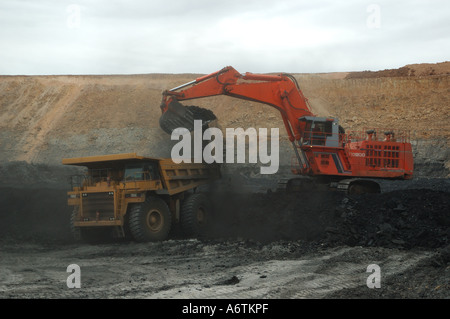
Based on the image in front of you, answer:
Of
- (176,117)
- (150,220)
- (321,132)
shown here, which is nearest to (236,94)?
(176,117)

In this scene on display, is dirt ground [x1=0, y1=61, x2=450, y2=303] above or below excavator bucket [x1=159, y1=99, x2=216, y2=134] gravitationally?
below

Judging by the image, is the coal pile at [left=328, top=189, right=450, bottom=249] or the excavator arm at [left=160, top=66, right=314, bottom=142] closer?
the coal pile at [left=328, top=189, right=450, bottom=249]

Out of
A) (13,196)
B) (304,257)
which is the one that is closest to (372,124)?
(13,196)

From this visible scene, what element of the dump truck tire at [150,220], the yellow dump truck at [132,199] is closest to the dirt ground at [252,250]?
the dump truck tire at [150,220]

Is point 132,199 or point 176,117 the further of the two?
point 176,117

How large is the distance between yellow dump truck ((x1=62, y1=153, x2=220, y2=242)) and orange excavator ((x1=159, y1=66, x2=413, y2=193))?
203cm

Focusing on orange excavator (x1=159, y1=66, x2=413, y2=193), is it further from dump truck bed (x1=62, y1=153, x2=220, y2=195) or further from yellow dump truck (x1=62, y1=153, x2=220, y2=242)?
yellow dump truck (x1=62, y1=153, x2=220, y2=242)

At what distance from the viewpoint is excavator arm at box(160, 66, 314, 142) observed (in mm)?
16203

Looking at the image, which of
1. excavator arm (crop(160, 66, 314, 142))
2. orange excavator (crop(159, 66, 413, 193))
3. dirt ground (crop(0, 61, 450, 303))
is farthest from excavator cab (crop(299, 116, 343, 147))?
dirt ground (crop(0, 61, 450, 303))

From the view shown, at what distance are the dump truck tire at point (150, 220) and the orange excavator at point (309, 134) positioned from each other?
107 inches

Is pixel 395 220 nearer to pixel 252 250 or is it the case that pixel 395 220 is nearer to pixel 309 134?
pixel 252 250

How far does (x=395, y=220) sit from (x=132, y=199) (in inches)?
251

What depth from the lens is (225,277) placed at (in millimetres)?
9523

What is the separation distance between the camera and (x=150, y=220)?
14.3 meters
